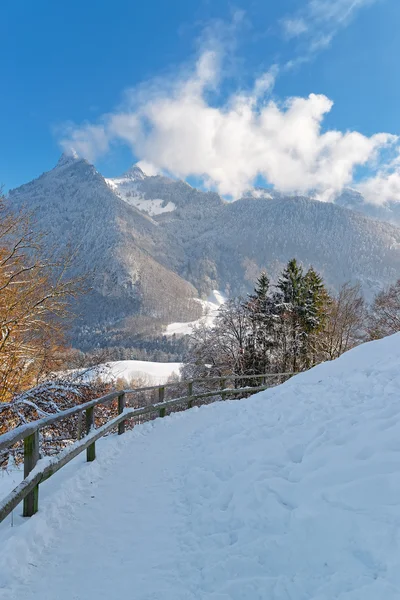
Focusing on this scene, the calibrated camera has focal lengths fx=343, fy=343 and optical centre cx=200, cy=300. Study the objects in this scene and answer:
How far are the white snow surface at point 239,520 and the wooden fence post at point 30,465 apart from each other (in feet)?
0.42

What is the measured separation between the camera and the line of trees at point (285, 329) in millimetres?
29172

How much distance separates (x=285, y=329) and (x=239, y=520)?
2647cm

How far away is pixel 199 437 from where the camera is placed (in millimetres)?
7859

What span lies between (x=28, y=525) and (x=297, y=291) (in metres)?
31.2

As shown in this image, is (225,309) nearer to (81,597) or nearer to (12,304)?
(12,304)

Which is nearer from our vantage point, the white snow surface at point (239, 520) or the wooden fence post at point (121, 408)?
the white snow surface at point (239, 520)

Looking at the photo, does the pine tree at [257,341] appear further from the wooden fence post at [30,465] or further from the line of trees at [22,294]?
the wooden fence post at [30,465]

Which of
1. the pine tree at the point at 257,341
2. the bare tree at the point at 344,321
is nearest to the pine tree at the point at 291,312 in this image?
the pine tree at the point at 257,341

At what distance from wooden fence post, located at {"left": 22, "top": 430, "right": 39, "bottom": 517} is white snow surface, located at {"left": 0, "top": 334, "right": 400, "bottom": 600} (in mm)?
128

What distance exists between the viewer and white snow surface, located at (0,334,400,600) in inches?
112

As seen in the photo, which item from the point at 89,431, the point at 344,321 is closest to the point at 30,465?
the point at 89,431

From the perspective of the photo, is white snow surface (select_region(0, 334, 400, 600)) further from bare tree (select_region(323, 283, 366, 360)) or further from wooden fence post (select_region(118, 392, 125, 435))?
bare tree (select_region(323, 283, 366, 360))

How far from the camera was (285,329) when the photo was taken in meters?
29.5

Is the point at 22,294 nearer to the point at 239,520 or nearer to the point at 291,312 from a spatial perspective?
the point at 239,520
